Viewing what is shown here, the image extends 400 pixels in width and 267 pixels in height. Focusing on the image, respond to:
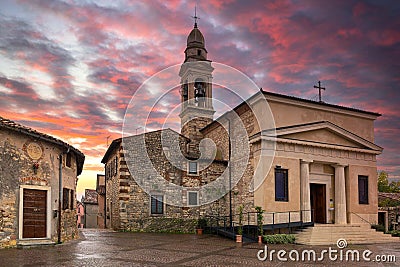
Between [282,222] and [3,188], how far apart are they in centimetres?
1325

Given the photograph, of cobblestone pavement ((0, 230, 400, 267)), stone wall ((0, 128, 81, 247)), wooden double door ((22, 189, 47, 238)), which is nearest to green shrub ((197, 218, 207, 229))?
cobblestone pavement ((0, 230, 400, 267))

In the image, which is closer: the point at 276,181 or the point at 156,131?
the point at 276,181

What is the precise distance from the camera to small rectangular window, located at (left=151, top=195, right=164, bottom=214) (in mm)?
23906

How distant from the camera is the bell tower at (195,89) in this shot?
30328 mm

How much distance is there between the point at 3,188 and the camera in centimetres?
1409

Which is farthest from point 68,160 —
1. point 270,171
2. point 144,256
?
point 270,171

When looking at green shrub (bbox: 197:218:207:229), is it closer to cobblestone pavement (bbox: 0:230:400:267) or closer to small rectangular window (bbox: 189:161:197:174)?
small rectangular window (bbox: 189:161:197:174)

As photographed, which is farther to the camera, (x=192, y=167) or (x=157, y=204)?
(x=192, y=167)

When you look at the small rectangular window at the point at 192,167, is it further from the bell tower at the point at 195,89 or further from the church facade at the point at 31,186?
the church facade at the point at 31,186

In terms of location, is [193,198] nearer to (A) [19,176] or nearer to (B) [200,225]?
(B) [200,225]

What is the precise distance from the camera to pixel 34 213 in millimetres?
15383

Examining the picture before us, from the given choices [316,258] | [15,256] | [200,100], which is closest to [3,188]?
[15,256]

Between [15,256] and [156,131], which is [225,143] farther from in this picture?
[15,256]

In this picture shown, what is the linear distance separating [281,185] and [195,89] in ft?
40.2
